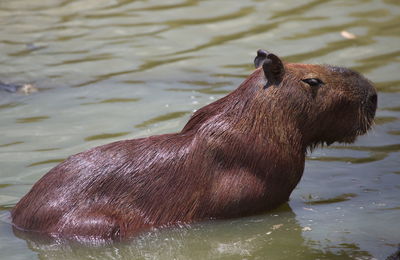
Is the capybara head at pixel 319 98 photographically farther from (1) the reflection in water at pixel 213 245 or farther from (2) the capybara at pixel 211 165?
(1) the reflection in water at pixel 213 245

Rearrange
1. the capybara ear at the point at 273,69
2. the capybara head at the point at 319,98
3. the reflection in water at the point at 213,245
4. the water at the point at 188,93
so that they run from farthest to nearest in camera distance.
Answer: the capybara head at the point at 319,98
the capybara ear at the point at 273,69
the water at the point at 188,93
the reflection in water at the point at 213,245

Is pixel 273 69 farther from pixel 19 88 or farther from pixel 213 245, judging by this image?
pixel 19 88

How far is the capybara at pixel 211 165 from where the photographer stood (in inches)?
227

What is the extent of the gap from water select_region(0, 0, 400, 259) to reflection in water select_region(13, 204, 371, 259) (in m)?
0.01

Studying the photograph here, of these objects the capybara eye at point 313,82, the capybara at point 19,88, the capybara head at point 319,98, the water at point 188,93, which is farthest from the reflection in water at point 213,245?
the capybara at point 19,88

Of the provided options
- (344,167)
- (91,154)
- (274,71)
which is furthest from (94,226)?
(344,167)

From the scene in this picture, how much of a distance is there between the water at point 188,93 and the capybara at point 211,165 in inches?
6.0

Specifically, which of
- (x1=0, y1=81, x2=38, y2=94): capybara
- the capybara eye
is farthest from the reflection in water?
(x1=0, y1=81, x2=38, y2=94): capybara

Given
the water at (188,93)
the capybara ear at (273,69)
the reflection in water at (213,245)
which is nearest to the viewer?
the reflection in water at (213,245)

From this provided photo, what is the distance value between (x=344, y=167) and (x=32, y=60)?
15.9ft

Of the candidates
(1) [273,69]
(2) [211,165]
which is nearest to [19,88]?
(2) [211,165]

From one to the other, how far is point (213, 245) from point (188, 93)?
343 centimetres

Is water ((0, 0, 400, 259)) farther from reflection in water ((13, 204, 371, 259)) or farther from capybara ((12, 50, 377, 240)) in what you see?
capybara ((12, 50, 377, 240))

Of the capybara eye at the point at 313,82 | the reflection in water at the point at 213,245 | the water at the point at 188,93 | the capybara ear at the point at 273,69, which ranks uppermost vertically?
the capybara ear at the point at 273,69
